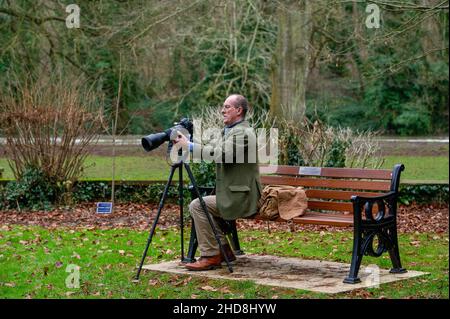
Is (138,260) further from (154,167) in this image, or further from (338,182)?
(154,167)

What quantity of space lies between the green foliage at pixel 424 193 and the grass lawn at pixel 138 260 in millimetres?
→ 3178

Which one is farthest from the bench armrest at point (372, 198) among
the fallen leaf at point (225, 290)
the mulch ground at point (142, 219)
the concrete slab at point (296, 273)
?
the mulch ground at point (142, 219)

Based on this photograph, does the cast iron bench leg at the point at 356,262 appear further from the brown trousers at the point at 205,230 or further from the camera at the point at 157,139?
the camera at the point at 157,139

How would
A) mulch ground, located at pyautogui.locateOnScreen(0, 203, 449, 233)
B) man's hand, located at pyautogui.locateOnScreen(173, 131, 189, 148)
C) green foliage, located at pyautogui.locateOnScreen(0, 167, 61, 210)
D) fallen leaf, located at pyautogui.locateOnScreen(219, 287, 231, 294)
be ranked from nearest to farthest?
fallen leaf, located at pyautogui.locateOnScreen(219, 287, 231, 294) → man's hand, located at pyautogui.locateOnScreen(173, 131, 189, 148) → mulch ground, located at pyautogui.locateOnScreen(0, 203, 449, 233) → green foliage, located at pyautogui.locateOnScreen(0, 167, 61, 210)

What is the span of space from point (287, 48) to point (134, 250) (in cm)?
956

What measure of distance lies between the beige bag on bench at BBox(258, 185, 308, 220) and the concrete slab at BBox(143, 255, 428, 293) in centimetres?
51

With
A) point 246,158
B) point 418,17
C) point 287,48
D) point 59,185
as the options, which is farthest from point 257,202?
point 287,48

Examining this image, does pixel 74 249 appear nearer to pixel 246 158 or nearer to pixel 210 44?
pixel 246 158

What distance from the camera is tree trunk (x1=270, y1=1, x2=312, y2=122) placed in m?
17.5

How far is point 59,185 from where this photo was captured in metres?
13.2

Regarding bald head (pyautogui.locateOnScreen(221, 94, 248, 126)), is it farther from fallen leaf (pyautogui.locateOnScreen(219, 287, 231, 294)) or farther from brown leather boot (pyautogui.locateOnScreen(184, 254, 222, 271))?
fallen leaf (pyautogui.locateOnScreen(219, 287, 231, 294))

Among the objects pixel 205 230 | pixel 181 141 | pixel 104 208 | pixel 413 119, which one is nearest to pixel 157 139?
pixel 181 141

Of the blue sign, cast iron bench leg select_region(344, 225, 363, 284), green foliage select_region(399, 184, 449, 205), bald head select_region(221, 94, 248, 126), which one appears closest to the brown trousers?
bald head select_region(221, 94, 248, 126)
